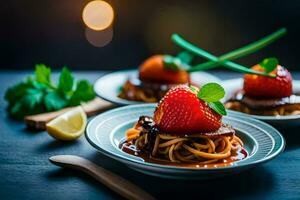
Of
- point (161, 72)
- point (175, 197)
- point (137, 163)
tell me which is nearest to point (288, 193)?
point (175, 197)

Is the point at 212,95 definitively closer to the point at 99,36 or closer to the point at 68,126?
the point at 68,126

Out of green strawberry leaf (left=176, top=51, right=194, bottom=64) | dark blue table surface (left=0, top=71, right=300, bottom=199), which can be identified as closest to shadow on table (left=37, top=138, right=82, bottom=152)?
dark blue table surface (left=0, top=71, right=300, bottom=199)

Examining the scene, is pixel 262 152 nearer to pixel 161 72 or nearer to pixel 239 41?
pixel 161 72

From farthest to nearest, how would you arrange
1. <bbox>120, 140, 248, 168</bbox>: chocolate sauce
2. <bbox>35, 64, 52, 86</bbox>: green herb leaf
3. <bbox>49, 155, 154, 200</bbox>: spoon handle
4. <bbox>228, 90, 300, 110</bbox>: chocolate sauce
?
1. <bbox>35, 64, 52, 86</bbox>: green herb leaf
2. <bbox>228, 90, 300, 110</bbox>: chocolate sauce
3. <bbox>120, 140, 248, 168</bbox>: chocolate sauce
4. <bbox>49, 155, 154, 200</bbox>: spoon handle

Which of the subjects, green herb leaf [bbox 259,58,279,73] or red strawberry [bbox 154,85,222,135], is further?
green herb leaf [bbox 259,58,279,73]

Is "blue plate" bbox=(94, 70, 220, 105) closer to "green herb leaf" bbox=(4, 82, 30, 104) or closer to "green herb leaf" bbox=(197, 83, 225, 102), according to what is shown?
"green herb leaf" bbox=(4, 82, 30, 104)

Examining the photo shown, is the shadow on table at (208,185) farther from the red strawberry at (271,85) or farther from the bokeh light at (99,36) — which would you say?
the bokeh light at (99,36)
